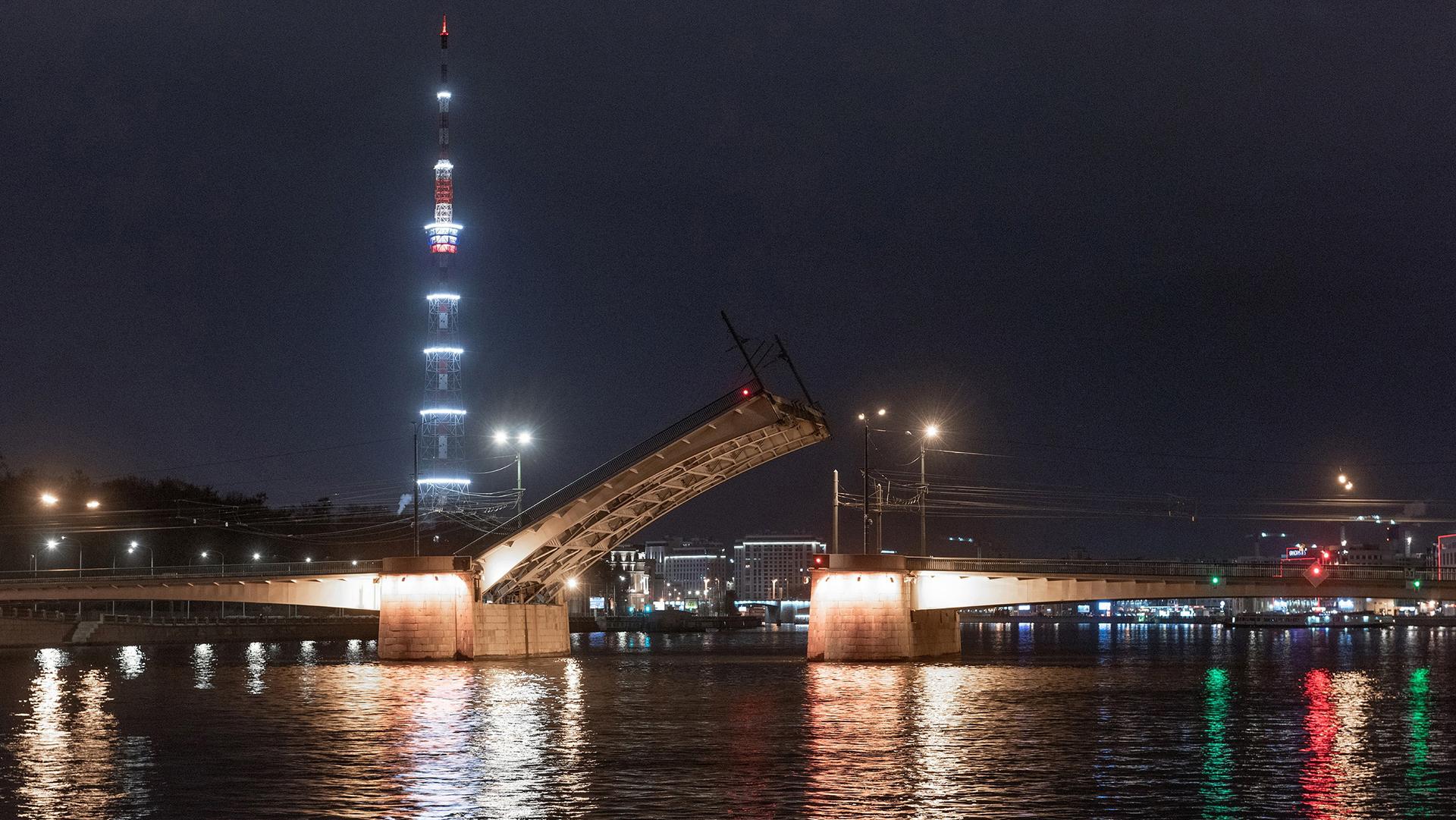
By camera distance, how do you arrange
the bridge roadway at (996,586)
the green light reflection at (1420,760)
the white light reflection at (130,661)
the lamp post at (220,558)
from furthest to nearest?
the lamp post at (220,558)
the bridge roadway at (996,586)
the white light reflection at (130,661)
the green light reflection at (1420,760)

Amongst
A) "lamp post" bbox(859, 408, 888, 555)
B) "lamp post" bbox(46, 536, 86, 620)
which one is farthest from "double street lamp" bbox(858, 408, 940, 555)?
"lamp post" bbox(46, 536, 86, 620)

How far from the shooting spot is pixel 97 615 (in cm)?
9856

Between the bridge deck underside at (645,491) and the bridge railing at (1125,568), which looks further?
the bridge railing at (1125,568)

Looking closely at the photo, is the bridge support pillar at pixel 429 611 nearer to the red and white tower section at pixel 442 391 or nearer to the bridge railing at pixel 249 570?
the bridge railing at pixel 249 570

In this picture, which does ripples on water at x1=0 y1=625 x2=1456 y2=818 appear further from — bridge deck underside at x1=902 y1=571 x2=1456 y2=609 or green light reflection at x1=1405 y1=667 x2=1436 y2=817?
bridge deck underside at x1=902 y1=571 x2=1456 y2=609

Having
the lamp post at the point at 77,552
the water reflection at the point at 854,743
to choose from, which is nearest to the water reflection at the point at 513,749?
the water reflection at the point at 854,743

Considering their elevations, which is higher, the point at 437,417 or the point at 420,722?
the point at 437,417

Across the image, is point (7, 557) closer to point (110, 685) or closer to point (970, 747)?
point (110, 685)

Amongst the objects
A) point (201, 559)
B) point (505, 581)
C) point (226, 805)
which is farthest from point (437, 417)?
point (226, 805)

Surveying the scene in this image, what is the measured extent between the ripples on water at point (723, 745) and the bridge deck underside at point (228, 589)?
8.62 m

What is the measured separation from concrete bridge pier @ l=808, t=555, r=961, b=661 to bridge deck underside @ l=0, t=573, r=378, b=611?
53.6 ft

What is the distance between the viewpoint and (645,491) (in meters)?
54.5

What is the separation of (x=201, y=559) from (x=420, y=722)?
272ft

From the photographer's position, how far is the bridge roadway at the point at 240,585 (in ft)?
198
